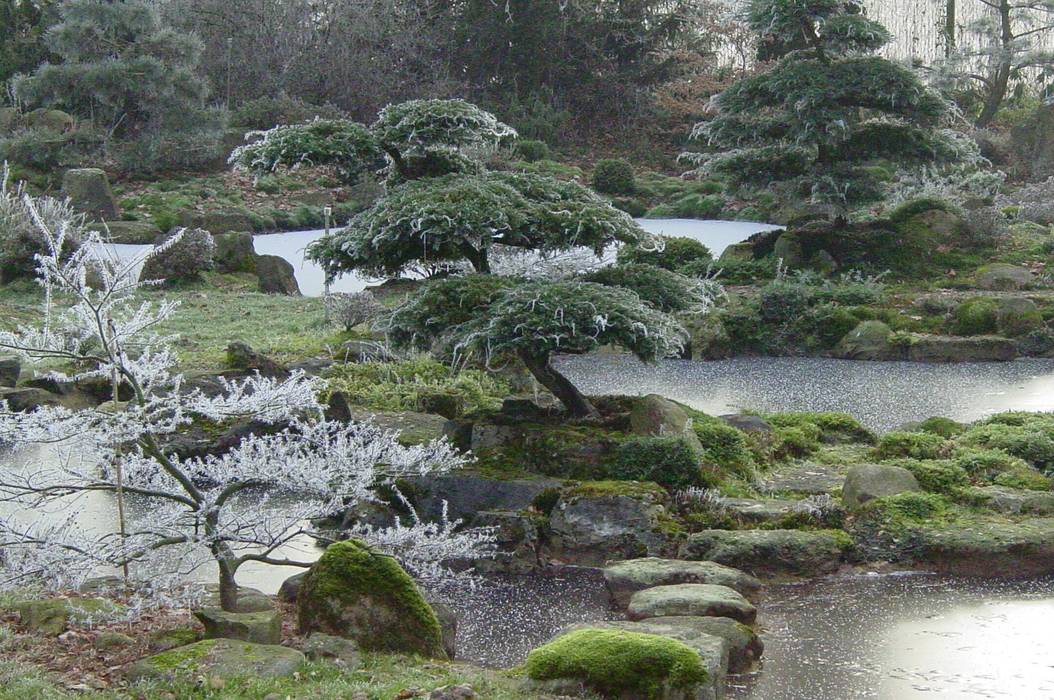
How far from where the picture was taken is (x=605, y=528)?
6805mm

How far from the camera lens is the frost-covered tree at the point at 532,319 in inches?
272

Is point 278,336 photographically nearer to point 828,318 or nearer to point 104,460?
point 828,318

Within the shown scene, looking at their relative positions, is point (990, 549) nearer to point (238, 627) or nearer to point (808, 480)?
point (808, 480)

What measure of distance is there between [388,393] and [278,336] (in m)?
3.34

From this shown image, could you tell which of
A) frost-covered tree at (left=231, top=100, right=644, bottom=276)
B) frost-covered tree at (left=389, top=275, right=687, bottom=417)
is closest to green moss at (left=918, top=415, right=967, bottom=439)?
frost-covered tree at (left=389, top=275, right=687, bottom=417)

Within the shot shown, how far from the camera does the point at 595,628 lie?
192 inches

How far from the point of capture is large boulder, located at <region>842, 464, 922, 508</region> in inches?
276

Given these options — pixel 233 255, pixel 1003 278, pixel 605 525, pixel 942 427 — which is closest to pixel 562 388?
pixel 605 525

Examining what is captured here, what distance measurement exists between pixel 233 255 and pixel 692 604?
1255cm

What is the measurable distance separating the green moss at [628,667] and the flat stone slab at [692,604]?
93 centimetres

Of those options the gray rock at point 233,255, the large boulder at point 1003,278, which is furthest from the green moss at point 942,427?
the gray rock at point 233,255

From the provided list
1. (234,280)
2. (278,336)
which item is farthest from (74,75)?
(278,336)

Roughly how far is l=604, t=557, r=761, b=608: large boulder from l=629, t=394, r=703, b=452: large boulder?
1457mm

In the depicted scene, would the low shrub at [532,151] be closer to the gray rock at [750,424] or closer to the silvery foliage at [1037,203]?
the silvery foliage at [1037,203]
